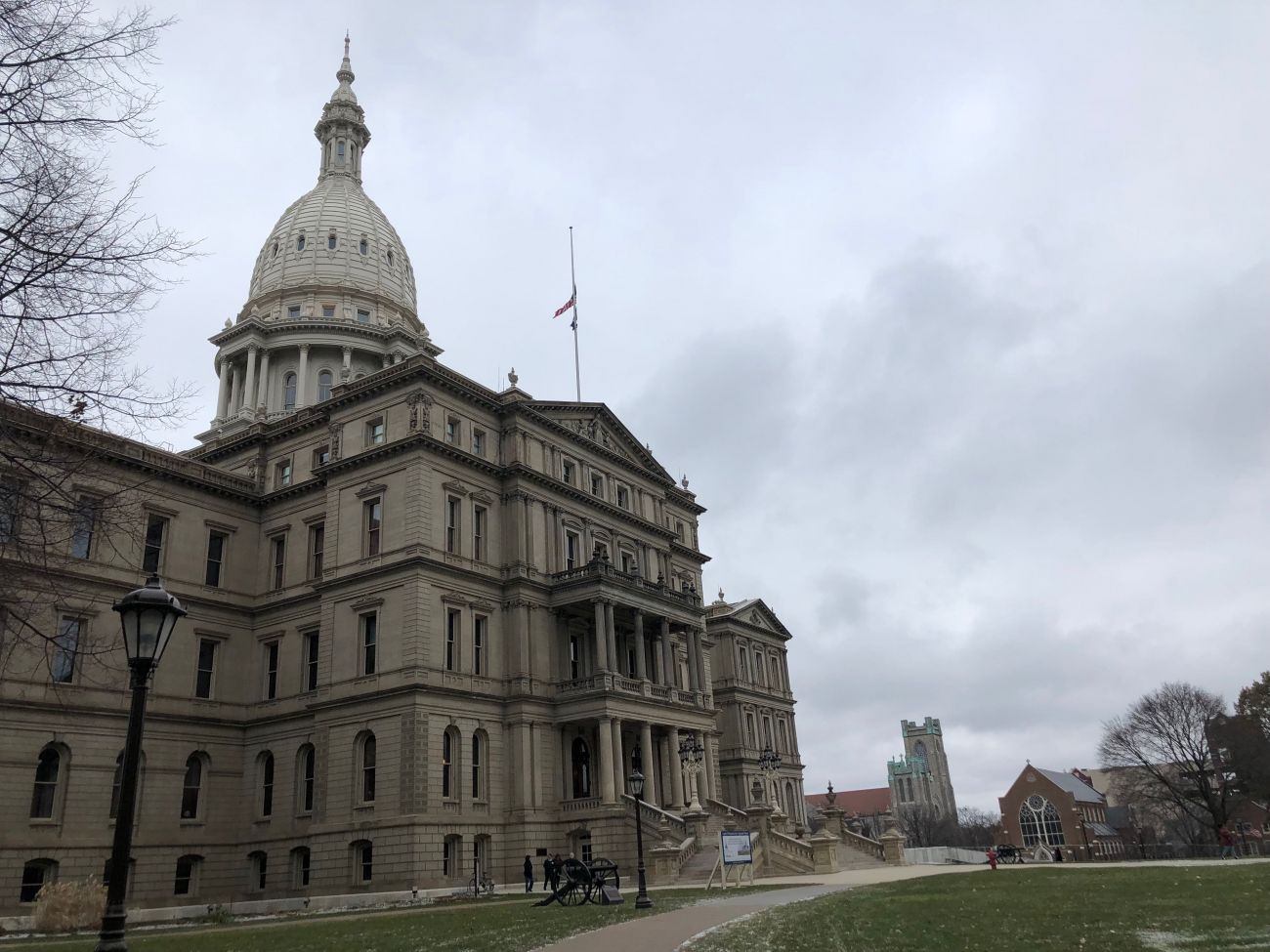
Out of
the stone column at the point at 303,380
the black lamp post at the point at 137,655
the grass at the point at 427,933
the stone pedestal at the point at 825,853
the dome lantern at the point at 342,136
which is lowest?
the grass at the point at 427,933

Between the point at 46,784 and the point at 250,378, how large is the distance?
34.6 meters

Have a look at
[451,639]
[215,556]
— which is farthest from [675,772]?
[215,556]

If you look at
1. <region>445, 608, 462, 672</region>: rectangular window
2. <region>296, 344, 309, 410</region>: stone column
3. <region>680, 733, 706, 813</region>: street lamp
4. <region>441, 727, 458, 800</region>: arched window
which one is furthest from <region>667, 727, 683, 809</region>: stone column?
<region>296, 344, 309, 410</region>: stone column

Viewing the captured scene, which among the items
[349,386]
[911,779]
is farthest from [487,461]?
[911,779]

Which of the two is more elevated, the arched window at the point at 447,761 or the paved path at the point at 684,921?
the arched window at the point at 447,761

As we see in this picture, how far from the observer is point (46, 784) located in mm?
40562

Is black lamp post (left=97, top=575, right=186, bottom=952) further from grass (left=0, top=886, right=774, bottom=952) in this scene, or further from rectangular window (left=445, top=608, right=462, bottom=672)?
rectangular window (left=445, top=608, right=462, bottom=672)

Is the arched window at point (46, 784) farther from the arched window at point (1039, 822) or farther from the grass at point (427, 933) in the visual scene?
the arched window at point (1039, 822)

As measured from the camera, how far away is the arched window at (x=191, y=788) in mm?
45469

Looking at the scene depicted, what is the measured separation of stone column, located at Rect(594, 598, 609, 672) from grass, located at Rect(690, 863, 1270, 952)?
20.3 metres

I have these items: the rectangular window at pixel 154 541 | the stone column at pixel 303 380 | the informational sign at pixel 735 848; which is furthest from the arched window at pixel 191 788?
the stone column at pixel 303 380

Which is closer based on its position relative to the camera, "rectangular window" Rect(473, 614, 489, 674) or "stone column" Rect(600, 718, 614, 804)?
"stone column" Rect(600, 718, 614, 804)

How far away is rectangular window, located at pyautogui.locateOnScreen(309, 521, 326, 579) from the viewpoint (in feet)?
165

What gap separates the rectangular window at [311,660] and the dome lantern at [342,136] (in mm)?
48703
